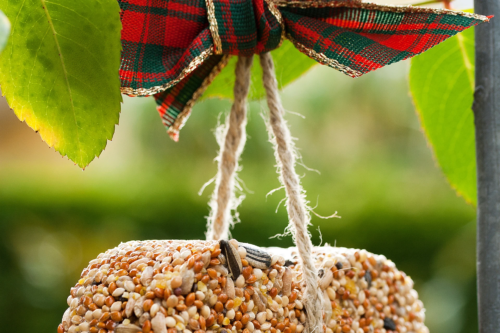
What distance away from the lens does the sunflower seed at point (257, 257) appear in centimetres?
31

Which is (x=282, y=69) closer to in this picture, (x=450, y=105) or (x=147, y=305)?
(x=450, y=105)

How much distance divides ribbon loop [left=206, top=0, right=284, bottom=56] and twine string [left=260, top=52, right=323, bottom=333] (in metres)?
0.03

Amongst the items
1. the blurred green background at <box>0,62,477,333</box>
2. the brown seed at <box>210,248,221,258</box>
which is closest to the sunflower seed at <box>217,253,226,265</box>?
the brown seed at <box>210,248,221,258</box>

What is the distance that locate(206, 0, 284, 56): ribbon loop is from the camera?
1.03ft

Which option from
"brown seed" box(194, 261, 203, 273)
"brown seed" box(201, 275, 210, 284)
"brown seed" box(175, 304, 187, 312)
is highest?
"brown seed" box(194, 261, 203, 273)

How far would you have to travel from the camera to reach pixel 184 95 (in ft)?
1.30

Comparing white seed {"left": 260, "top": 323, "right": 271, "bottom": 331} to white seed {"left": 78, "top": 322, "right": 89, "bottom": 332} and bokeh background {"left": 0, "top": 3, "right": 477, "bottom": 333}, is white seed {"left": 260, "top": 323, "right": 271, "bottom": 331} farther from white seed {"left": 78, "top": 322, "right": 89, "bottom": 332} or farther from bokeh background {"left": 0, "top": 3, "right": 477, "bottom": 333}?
bokeh background {"left": 0, "top": 3, "right": 477, "bottom": 333}

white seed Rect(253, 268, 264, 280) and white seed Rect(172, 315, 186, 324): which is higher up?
white seed Rect(253, 268, 264, 280)

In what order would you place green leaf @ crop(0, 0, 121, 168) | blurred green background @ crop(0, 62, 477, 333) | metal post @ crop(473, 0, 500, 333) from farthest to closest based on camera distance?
blurred green background @ crop(0, 62, 477, 333) < metal post @ crop(473, 0, 500, 333) < green leaf @ crop(0, 0, 121, 168)

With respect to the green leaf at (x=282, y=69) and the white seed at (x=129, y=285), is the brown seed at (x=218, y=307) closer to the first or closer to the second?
the white seed at (x=129, y=285)

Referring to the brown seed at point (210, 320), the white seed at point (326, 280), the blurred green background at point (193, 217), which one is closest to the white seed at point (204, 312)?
Answer: the brown seed at point (210, 320)

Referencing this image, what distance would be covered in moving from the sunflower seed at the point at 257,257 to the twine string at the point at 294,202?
0.03 meters

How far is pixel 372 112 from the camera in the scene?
5.86 ft

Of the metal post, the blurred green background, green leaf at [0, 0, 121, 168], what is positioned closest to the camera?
green leaf at [0, 0, 121, 168]
